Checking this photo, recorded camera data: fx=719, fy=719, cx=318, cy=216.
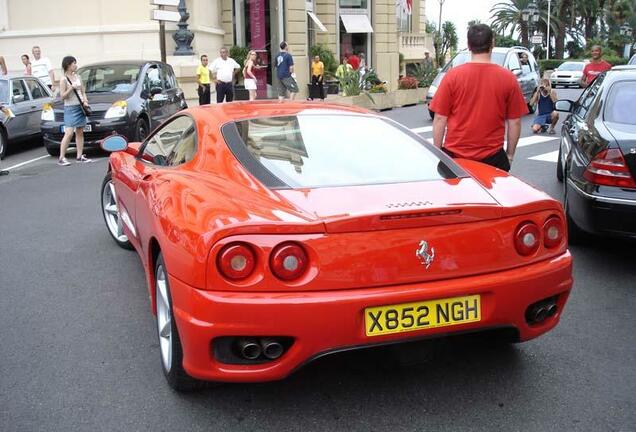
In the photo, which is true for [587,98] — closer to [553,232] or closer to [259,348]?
[553,232]

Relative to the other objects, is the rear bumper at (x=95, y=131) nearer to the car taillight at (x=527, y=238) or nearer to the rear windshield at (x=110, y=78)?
the rear windshield at (x=110, y=78)

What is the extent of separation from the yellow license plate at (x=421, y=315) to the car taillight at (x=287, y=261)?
327 mm

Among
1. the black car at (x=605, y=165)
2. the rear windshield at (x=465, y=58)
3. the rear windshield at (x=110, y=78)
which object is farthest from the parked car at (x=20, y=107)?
the black car at (x=605, y=165)

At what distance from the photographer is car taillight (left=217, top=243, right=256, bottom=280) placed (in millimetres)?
2926

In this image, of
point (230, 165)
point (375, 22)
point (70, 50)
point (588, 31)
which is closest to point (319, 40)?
point (375, 22)

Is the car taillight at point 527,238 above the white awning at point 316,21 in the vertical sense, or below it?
below

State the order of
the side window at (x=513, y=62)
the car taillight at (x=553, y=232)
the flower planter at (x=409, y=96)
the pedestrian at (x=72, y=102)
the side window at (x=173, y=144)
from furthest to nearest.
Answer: the flower planter at (x=409, y=96) < the side window at (x=513, y=62) < the pedestrian at (x=72, y=102) < the side window at (x=173, y=144) < the car taillight at (x=553, y=232)

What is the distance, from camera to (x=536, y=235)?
3301mm

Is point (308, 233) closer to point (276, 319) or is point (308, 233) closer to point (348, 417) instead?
point (276, 319)

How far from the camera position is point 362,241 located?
2971 millimetres

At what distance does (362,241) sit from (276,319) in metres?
0.48

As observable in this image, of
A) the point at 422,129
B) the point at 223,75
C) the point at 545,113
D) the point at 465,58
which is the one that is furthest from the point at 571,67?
the point at 545,113

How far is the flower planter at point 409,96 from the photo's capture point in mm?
22591

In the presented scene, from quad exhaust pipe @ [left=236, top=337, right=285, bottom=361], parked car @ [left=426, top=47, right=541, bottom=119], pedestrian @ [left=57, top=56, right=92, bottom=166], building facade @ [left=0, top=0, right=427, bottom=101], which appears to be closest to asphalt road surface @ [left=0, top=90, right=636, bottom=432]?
quad exhaust pipe @ [left=236, top=337, right=285, bottom=361]
